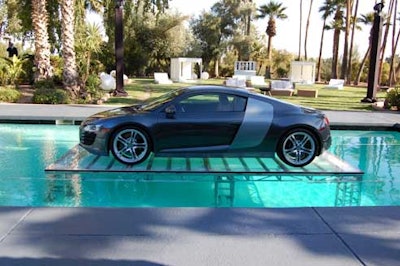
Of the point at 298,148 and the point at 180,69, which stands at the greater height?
the point at 180,69

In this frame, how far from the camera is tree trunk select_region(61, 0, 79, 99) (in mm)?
16125

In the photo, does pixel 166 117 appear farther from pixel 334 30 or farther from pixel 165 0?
pixel 334 30

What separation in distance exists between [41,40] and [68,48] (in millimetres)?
2058

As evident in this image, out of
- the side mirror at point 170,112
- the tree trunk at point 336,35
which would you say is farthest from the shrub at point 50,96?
the tree trunk at point 336,35

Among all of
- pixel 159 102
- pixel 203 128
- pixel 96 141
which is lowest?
pixel 96 141

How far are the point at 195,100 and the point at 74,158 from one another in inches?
91.1

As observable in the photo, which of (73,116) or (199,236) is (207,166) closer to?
(199,236)

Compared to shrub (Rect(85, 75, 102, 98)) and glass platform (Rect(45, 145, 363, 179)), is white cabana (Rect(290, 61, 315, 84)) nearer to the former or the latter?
shrub (Rect(85, 75, 102, 98))

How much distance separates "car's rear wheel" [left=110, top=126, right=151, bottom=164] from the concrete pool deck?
2280 mm

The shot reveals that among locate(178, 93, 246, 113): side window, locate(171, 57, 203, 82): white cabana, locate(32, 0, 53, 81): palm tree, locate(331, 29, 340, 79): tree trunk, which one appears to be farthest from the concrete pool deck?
locate(331, 29, 340, 79): tree trunk

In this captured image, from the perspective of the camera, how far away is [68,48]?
16312 millimetres

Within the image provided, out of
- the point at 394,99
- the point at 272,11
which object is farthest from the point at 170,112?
the point at 272,11

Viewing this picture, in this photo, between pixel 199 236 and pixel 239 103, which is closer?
pixel 199 236

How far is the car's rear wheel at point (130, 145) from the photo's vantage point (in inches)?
255
